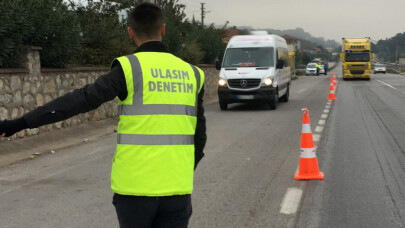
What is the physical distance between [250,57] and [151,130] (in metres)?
14.8

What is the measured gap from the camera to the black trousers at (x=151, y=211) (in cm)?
221

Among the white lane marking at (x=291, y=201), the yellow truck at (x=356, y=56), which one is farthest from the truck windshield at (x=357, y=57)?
the white lane marking at (x=291, y=201)

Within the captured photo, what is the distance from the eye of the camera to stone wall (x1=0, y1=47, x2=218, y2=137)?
898 cm

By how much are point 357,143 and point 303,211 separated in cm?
471

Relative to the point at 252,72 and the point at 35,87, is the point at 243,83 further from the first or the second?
the point at 35,87

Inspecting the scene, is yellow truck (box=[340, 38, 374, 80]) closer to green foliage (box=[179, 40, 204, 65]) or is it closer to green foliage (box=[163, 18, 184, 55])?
green foliage (box=[179, 40, 204, 65])

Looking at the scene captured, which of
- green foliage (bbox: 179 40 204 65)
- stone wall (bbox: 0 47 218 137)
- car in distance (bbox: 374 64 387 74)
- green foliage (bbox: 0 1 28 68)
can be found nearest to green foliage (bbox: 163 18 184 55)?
green foliage (bbox: 179 40 204 65)

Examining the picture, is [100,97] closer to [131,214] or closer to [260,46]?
[131,214]

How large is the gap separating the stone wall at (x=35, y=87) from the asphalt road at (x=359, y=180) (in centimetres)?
553

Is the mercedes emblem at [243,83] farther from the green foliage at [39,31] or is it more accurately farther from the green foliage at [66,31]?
the green foliage at [39,31]

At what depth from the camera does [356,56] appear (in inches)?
1538

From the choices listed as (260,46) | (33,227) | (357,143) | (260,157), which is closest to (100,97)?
(33,227)

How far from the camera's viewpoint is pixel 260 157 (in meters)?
7.85

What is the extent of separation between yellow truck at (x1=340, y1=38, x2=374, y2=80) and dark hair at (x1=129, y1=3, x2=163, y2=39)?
38377 mm
